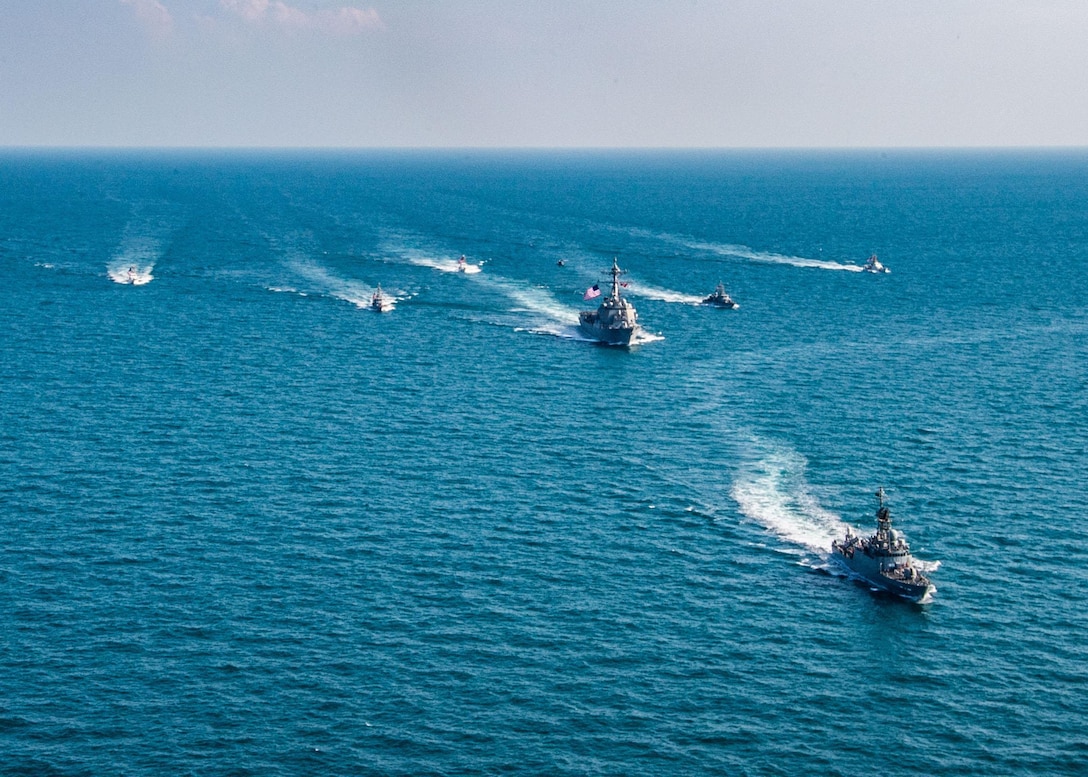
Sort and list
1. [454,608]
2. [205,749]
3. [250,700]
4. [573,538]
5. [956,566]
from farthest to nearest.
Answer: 1. [573,538]
2. [956,566]
3. [454,608]
4. [250,700]
5. [205,749]

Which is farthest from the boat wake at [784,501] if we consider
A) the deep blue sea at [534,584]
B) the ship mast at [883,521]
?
the ship mast at [883,521]

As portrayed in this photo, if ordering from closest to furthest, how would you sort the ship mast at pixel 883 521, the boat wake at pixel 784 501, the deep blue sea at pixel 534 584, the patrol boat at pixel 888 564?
the deep blue sea at pixel 534 584, the patrol boat at pixel 888 564, the ship mast at pixel 883 521, the boat wake at pixel 784 501

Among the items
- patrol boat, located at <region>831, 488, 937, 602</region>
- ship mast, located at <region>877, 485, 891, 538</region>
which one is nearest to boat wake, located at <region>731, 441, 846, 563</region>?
patrol boat, located at <region>831, 488, 937, 602</region>

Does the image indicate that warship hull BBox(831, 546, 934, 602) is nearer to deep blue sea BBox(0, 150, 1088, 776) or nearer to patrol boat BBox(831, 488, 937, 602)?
patrol boat BBox(831, 488, 937, 602)

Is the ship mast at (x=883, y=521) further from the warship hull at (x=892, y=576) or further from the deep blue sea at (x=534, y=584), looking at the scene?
the deep blue sea at (x=534, y=584)

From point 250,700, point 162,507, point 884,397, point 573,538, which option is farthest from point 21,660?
point 884,397

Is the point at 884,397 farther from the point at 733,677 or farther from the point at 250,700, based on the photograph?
the point at 250,700
